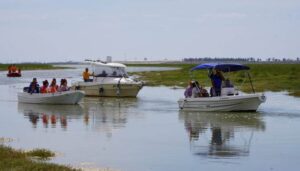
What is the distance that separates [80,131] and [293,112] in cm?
1253

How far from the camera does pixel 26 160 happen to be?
50.1 ft

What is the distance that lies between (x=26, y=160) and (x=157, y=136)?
7.78 m

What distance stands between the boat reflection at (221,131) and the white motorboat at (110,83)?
496 inches

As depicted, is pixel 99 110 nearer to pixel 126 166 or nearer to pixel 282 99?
pixel 282 99

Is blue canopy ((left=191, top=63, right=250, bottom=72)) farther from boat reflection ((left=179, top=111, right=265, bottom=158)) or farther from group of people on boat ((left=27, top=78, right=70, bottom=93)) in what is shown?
group of people on boat ((left=27, top=78, right=70, bottom=93))

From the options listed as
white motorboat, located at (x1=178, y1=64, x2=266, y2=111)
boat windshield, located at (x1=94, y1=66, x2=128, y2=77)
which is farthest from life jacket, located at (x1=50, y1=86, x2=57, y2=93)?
white motorboat, located at (x1=178, y1=64, x2=266, y2=111)

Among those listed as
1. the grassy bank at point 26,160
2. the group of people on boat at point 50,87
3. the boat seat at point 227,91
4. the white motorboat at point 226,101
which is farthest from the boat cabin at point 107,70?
the grassy bank at point 26,160

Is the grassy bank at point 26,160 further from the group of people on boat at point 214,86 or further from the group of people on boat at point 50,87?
the group of people on boat at point 50,87

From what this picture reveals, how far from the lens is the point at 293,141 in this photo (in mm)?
20953

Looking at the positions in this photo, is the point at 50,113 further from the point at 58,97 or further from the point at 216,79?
the point at 216,79

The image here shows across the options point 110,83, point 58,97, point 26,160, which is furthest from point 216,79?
point 26,160

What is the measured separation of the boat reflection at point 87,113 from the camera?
26.2m

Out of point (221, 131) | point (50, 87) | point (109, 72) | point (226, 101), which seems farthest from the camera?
point (109, 72)

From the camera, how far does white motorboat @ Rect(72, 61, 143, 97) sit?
44.2 metres
